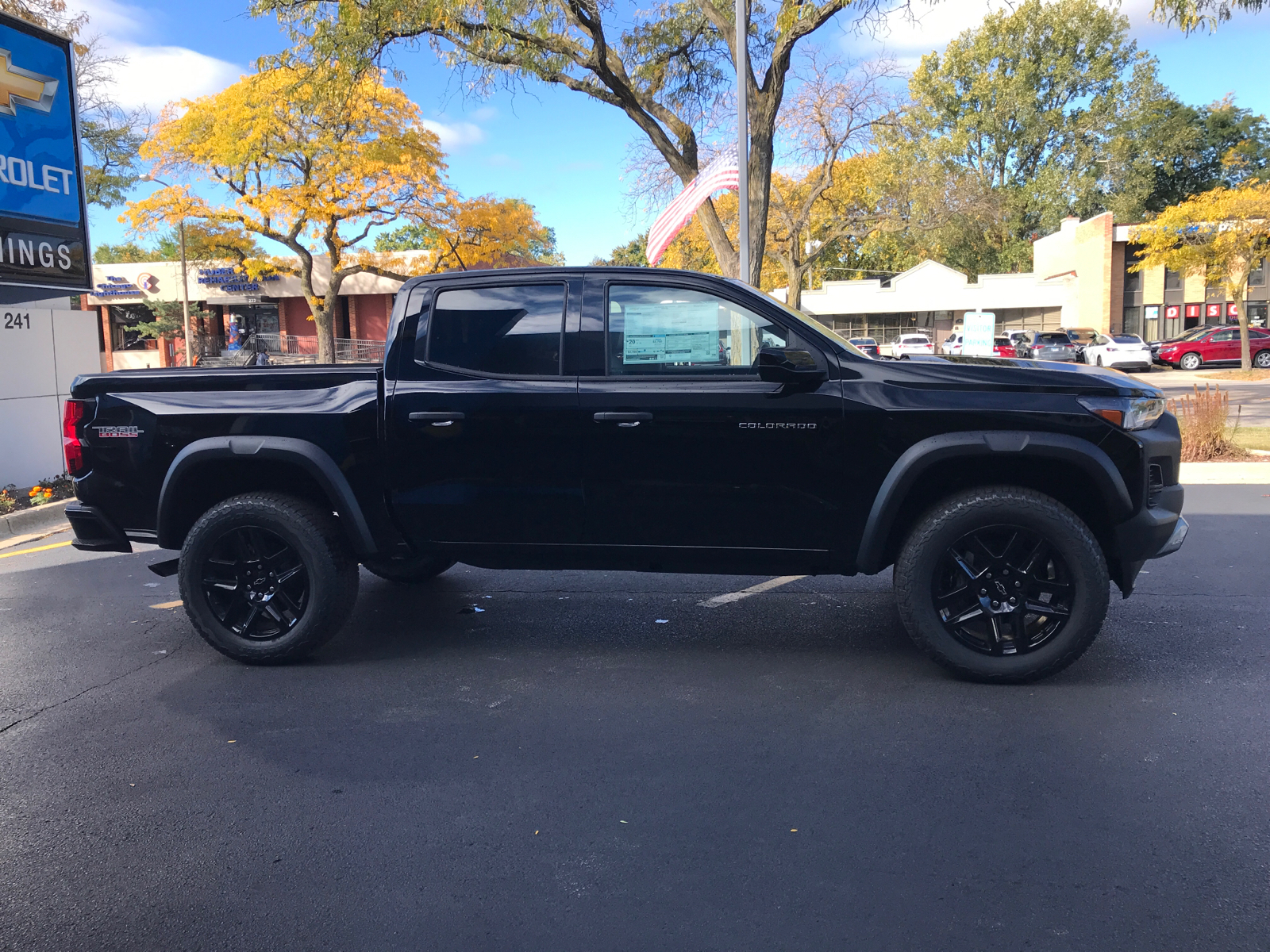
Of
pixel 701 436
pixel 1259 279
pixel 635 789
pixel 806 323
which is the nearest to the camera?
pixel 635 789

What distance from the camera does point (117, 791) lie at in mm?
3666

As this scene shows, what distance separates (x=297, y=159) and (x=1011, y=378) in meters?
31.3

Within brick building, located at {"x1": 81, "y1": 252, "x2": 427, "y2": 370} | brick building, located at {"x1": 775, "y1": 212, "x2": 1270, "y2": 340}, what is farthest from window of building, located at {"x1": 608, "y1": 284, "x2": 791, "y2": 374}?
brick building, located at {"x1": 775, "y1": 212, "x2": 1270, "y2": 340}

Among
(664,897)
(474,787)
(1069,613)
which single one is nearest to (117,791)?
(474,787)

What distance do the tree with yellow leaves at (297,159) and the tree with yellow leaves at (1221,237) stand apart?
2406 centimetres

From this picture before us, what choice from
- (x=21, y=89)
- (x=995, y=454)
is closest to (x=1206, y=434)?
(x=995, y=454)

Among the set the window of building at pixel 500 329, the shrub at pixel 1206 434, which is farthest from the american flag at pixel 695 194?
the window of building at pixel 500 329

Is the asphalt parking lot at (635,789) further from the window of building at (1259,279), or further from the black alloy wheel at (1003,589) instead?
the window of building at (1259,279)

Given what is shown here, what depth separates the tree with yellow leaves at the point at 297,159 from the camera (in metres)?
29.9

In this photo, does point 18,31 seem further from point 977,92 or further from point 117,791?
point 977,92

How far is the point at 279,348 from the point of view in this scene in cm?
4259

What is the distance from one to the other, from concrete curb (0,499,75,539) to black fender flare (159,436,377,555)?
207 inches

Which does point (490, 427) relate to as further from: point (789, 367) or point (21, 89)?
point (21, 89)

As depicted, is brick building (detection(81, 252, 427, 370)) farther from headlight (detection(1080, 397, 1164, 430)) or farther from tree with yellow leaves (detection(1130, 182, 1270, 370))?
headlight (detection(1080, 397, 1164, 430))
